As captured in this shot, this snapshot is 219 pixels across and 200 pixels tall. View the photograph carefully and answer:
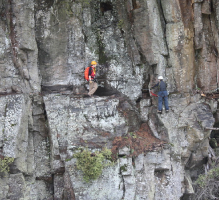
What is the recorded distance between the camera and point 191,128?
12.4 meters

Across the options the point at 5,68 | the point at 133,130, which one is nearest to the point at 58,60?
the point at 5,68

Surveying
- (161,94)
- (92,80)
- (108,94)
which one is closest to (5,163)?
(92,80)

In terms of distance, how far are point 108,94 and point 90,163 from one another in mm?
4023

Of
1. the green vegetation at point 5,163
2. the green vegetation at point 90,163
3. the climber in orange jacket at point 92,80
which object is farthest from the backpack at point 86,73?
the green vegetation at point 5,163

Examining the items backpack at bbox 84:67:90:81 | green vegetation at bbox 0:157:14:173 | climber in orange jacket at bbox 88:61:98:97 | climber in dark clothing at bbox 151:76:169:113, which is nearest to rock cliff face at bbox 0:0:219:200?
green vegetation at bbox 0:157:14:173

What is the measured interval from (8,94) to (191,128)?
8489 mm

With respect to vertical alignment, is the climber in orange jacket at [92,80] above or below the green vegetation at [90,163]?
above

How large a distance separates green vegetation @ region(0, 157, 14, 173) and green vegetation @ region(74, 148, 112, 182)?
2639mm

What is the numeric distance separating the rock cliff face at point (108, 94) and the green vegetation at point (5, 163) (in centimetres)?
22

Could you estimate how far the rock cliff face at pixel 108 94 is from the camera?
11281 mm

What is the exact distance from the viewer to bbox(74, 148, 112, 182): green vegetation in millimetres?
10633

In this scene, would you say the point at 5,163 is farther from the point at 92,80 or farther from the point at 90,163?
the point at 92,80

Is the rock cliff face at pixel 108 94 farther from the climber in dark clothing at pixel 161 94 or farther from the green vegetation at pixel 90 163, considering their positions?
the climber in dark clothing at pixel 161 94

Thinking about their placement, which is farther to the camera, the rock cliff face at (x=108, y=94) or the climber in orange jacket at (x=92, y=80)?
the climber in orange jacket at (x=92, y=80)
